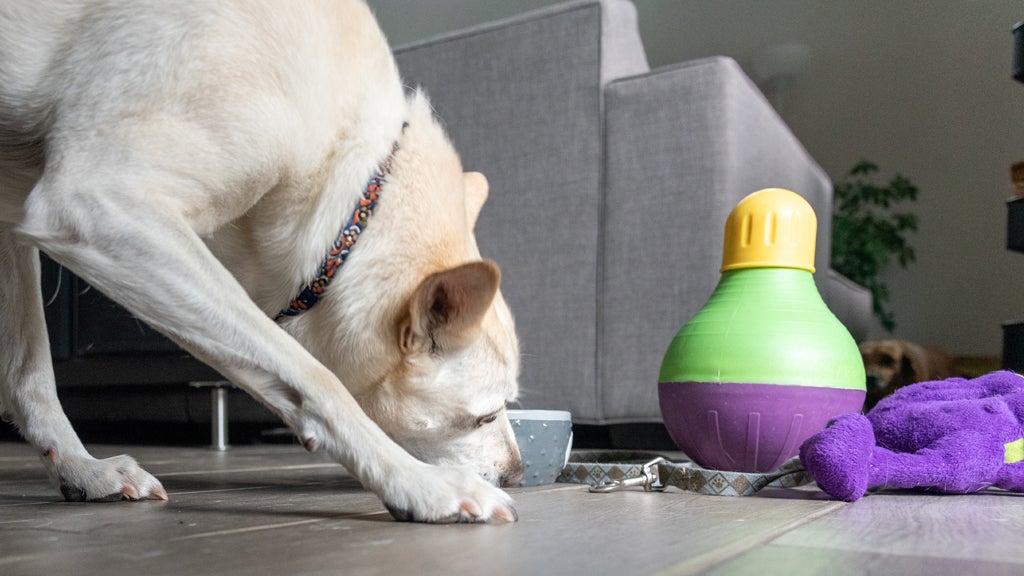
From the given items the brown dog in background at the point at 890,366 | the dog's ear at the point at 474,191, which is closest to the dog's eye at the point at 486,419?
the dog's ear at the point at 474,191

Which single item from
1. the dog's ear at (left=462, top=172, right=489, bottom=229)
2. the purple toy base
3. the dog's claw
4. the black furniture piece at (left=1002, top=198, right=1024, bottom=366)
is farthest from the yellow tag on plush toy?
the black furniture piece at (left=1002, top=198, right=1024, bottom=366)

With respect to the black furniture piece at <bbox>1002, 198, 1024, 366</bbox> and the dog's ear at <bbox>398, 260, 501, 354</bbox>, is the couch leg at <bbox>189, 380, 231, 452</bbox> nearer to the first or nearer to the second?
the dog's ear at <bbox>398, 260, 501, 354</bbox>

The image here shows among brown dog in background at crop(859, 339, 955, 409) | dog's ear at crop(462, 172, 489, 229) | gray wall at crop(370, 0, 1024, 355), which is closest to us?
dog's ear at crop(462, 172, 489, 229)

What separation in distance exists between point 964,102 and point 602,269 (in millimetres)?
4586

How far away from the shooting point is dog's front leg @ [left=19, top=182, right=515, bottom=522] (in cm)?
95

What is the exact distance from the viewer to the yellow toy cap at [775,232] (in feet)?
4.34

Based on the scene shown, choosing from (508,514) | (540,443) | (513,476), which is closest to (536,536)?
(508,514)

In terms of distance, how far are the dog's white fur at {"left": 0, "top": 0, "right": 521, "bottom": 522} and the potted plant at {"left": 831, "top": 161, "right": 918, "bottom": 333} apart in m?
4.50

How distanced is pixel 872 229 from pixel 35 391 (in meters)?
5.12

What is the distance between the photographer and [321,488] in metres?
1.33

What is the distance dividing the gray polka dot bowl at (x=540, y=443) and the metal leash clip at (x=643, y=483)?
150mm

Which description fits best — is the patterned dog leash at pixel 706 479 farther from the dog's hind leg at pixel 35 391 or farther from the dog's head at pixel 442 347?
the dog's hind leg at pixel 35 391

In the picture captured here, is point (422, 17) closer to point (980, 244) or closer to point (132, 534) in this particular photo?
point (980, 244)

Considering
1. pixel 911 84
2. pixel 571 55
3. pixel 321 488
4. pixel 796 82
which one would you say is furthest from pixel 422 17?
pixel 321 488
